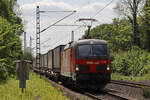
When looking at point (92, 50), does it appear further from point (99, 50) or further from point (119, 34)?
point (119, 34)

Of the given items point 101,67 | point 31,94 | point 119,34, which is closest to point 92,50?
point 101,67

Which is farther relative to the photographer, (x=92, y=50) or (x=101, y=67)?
(x=92, y=50)

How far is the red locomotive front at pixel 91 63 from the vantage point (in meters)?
16.3

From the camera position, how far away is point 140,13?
51.0m

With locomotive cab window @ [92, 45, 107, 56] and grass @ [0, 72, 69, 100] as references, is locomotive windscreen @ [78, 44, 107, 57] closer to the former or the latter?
locomotive cab window @ [92, 45, 107, 56]

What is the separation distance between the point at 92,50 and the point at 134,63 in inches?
568

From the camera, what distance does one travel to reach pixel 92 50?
16.8 m

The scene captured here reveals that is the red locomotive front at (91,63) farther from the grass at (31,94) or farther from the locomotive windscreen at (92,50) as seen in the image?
the grass at (31,94)

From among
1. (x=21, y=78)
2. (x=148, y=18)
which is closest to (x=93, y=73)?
(x=21, y=78)

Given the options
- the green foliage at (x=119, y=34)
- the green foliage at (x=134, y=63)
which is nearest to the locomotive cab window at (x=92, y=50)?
the green foliage at (x=134, y=63)

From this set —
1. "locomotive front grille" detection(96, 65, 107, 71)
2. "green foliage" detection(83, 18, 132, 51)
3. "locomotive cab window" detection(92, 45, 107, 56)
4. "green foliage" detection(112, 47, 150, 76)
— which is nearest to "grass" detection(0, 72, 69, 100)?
"locomotive front grille" detection(96, 65, 107, 71)

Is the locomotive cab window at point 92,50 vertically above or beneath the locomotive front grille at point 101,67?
above

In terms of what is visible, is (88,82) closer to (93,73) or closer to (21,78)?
(93,73)

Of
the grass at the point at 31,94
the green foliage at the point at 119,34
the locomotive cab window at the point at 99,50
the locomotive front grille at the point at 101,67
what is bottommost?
the grass at the point at 31,94
